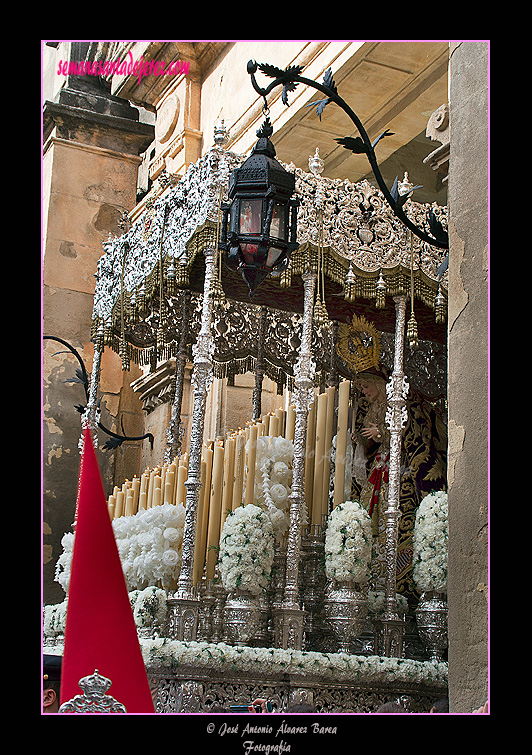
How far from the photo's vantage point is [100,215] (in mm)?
12305

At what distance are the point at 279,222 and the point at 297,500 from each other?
198cm

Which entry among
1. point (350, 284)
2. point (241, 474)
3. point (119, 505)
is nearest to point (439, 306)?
point (350, 284)

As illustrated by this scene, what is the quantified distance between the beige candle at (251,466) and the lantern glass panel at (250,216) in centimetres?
184

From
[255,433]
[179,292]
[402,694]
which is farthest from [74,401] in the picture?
[402,694]

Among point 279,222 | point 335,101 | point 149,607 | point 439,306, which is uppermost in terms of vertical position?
point 335,101

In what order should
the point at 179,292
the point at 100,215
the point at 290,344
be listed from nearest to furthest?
1. the point at 179,292
2. the point at 290,344
3. the point at 100,215

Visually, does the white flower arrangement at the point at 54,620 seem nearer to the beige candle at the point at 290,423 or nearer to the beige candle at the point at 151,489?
the beige candle at the point at 151,489

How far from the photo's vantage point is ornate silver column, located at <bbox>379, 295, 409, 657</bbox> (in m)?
7.16

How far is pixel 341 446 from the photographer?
775 cm

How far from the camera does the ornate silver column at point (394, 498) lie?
7.16 meters

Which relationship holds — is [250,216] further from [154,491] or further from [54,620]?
[54,620]

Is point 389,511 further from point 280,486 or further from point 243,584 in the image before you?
point 243,584

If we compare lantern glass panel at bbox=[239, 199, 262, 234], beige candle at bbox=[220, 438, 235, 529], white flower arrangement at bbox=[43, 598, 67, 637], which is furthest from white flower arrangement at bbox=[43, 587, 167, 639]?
lantern glass panel at bbox=[239, 199, 262, 234]
